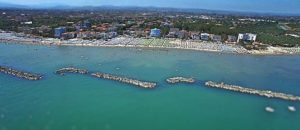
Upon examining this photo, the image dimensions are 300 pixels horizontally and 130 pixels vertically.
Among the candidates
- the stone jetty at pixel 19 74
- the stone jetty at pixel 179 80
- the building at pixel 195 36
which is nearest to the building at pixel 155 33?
the building at pixel 195 36

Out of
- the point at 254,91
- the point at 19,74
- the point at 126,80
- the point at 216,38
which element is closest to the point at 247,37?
the point at 216,38

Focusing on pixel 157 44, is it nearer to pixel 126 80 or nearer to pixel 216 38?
pixel 216 38

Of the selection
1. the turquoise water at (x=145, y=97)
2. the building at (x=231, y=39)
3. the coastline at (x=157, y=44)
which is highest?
the building at (x=231, y=39)

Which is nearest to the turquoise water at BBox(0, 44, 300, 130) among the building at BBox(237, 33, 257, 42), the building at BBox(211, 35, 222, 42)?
the building at BBox(237, 33, 257, 42)

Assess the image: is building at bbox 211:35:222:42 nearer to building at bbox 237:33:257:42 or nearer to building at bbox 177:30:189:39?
building at bbox 237:33:257:42

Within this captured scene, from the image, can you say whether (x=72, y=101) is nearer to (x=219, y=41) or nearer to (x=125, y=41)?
(x=125, y=41)

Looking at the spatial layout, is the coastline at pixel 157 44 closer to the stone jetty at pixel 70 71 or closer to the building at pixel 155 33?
the building at pixel 155 33
